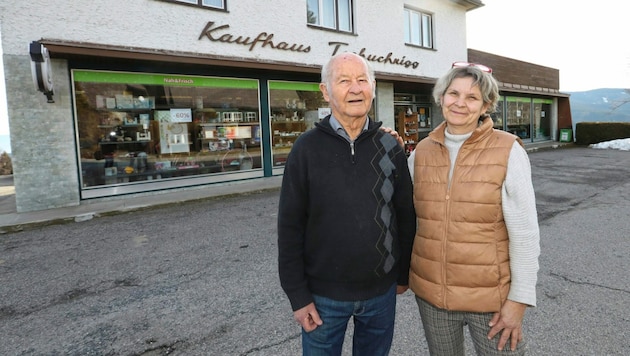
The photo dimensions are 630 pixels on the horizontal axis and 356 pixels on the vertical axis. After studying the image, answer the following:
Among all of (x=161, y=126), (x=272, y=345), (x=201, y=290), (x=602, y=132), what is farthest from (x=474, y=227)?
(x=602, y=132)

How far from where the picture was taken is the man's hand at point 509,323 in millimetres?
1663

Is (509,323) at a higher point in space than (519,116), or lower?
lower

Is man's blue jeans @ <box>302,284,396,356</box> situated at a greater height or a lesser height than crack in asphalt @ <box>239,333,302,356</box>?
greater

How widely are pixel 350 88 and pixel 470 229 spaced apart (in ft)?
2.86

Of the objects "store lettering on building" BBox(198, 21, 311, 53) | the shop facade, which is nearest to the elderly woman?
the shop facade

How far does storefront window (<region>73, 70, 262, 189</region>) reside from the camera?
886 cm

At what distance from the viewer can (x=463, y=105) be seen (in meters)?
1.79

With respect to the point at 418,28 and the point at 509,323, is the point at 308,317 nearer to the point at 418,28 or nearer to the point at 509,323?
the point at 509,323

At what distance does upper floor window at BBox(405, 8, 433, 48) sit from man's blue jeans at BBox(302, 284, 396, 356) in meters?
14.9

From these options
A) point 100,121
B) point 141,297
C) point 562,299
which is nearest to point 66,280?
point 141,297

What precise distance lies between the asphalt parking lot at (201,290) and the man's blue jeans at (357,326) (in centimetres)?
90

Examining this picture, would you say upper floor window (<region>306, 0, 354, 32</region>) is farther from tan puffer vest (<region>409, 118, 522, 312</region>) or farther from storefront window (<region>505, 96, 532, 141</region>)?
storefront window (<region>505, 96, 532, 141</region>)

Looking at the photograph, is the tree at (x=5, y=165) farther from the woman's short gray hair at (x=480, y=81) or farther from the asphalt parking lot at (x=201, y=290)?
the woman's short gray hair at (x=480, y=81)

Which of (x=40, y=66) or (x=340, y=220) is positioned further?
(x=40, y=66)
